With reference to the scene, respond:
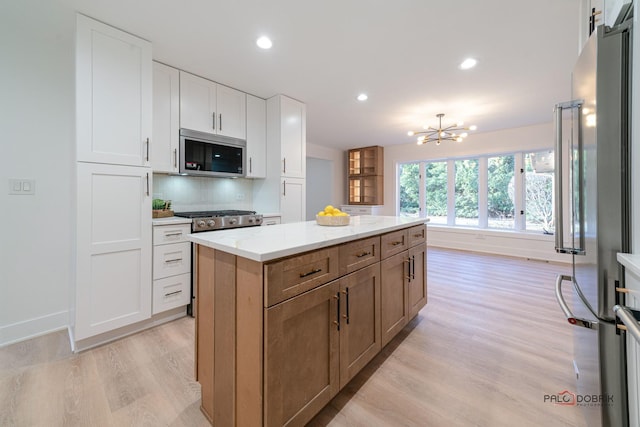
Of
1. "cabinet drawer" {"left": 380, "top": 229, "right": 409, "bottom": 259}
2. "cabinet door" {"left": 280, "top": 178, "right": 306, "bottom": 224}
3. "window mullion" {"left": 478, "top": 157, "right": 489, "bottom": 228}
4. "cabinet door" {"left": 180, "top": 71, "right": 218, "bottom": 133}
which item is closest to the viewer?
"cabinet drawer" {"left": 380, "top": 229, "right": 409, "bottom": 259}

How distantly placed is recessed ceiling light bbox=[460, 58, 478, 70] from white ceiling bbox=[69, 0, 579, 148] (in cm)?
7

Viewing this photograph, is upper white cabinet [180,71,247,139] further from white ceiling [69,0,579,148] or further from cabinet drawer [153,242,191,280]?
cabinet drawer [153,242,191,280]

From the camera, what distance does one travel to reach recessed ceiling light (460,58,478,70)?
101 inches

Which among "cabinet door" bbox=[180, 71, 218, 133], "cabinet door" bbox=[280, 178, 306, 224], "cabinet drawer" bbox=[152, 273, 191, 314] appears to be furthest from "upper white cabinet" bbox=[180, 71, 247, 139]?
"cabinet drawer" bbox=[152, 273, 191, 314]

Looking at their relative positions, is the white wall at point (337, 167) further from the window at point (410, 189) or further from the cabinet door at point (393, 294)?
the cabinet door at point (393, 294)

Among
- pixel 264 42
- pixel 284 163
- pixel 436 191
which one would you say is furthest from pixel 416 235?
pixel 436 191

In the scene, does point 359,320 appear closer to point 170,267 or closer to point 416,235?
point 416,235

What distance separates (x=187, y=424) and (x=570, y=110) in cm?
241

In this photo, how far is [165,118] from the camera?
2633mm

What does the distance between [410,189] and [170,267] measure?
561 cm

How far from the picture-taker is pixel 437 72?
111 inches

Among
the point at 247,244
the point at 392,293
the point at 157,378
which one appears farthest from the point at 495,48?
the point at 157,378

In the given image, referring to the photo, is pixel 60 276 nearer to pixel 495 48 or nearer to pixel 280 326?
pixel 280 326

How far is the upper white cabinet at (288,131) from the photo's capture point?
342cm
